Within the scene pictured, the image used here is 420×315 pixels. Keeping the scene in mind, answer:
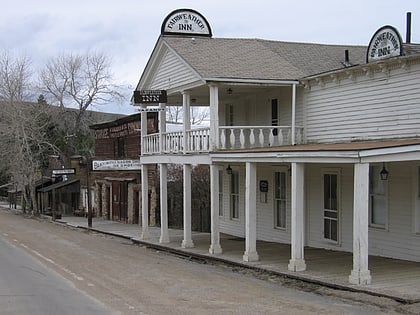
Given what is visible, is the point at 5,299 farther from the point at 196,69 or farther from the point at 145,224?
the point at 145,224

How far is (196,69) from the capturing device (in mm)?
18094

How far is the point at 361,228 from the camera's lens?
11.8m

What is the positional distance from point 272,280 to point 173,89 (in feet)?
29.6

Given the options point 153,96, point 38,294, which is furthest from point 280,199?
point 38,294

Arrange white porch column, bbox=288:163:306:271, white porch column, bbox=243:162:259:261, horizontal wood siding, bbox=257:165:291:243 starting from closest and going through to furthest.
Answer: white porch column, bbox=288:163:306:271, white porch column, bbox=243:162:259:261, horizontal wood siding, bbox=257:165:291:243

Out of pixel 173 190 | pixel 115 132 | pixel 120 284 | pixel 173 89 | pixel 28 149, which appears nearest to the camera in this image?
pixel 120 284

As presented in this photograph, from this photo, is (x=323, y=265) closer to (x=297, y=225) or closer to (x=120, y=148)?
(x=297, y=225)

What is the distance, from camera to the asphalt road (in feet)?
32.3

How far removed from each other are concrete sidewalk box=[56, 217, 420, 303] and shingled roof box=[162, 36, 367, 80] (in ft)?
16.9

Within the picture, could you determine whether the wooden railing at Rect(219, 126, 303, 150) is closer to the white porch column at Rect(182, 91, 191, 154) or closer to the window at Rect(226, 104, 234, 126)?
the white porch column at Rect(182, 91, 191, 154)

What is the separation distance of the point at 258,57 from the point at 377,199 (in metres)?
6.81

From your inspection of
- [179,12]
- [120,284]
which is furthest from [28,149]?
[120,284]

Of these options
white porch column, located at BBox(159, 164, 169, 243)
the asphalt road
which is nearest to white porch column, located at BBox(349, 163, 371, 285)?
the asphalt road

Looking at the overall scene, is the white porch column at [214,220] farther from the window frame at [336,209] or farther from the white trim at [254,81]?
the window frame at [336,209]
